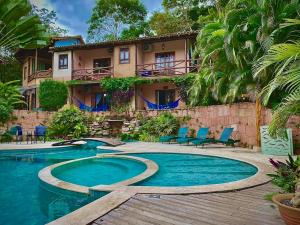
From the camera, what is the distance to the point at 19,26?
1418cm

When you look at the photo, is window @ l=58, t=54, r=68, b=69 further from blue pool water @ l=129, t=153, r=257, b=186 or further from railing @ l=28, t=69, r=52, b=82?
blue pool water @ l=129, t=153, r=257, b=186

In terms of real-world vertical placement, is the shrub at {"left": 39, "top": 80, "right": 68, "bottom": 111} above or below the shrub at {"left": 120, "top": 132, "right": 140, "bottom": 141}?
above

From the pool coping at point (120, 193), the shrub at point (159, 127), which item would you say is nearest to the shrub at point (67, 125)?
the shrub at point (159, 127)

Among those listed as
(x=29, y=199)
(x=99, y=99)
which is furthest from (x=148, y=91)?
(x=29, y=199)

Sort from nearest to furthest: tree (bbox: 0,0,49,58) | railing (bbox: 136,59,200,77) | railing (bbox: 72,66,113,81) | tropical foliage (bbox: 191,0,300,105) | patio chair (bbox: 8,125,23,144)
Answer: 1. tropical foliage (bbox: 191,0,300,105)
2. tree (bbox: 0,0,49,58)
3. patio chair (bbox: 8,125,23,144)
4. railing (bbox: 136,59,200,77)
5. railing (bbox: 72,66,113,81)

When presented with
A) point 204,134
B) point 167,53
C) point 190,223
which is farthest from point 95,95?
point 190,223

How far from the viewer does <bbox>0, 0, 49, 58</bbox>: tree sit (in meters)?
13.3

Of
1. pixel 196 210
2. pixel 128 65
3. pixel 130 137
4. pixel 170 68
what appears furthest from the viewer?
pixel 128 65

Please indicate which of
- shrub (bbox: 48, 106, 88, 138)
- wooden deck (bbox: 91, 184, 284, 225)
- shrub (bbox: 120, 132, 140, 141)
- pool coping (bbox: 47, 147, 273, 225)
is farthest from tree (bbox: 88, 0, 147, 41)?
wooden deck (bbox: 91, 184, 284, 225)

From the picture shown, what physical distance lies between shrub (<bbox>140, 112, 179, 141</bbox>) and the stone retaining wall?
468mm

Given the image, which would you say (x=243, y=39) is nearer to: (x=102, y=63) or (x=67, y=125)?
(x=67, y=125)

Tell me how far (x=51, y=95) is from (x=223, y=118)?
12.7 metres

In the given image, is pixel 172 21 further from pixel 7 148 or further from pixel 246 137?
pixel 7 148

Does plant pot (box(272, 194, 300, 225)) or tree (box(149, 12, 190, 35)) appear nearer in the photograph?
plant pot (box(272, 194, 300, 225))
